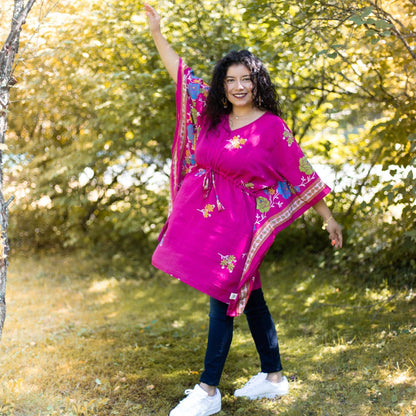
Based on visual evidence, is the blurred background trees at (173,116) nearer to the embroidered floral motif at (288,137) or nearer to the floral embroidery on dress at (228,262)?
the embroidered floral motif at (288,137)

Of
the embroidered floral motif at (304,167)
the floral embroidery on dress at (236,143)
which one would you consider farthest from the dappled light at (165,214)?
the embroidered floral motif at (304,167)

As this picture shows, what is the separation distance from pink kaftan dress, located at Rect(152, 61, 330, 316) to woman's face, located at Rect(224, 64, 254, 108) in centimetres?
11

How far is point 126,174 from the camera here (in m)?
5.54

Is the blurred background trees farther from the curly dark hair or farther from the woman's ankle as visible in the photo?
the woman's ankle

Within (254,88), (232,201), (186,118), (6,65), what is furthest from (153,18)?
(232,201)

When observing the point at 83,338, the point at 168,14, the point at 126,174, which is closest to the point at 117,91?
the point at 168,14

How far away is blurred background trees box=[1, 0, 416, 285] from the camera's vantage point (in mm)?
3551

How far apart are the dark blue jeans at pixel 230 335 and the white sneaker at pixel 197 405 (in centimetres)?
7

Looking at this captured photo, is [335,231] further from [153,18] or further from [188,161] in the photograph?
[153,18]

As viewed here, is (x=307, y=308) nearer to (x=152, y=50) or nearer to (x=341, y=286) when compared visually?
(x=341, y=286)

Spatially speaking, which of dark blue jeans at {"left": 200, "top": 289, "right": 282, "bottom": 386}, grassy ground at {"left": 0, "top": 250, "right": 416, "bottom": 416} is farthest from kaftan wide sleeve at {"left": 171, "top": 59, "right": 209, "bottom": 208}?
grassy ground at {"left": 0, "top": 250, "right": 416, "bottom": 416}

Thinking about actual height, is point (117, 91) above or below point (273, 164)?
above

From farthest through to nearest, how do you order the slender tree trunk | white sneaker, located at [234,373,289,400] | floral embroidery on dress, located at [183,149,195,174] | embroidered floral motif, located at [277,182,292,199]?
floral embroidery on dress, located at [183,149,195,174] → white sneaker, located at [234,373,289,400] → embroidered floral motif, located at [277,182,292,199] → the slender tree trunk

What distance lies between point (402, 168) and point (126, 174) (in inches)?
118
